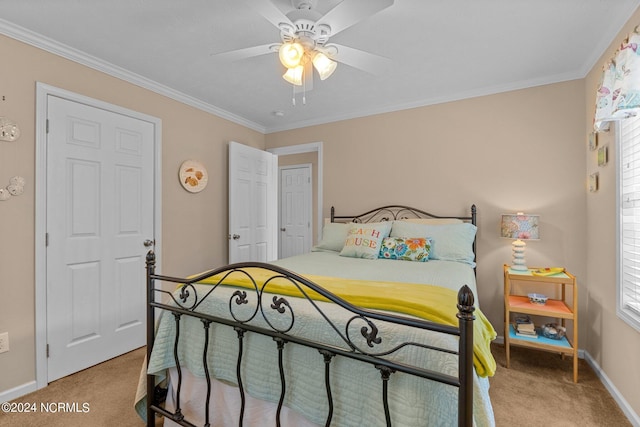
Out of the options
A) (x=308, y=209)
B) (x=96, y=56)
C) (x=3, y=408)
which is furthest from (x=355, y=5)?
(x=308, y=209)

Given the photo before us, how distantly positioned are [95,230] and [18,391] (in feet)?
3.75

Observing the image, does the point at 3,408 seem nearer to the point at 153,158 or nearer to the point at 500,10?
the point at 153,158

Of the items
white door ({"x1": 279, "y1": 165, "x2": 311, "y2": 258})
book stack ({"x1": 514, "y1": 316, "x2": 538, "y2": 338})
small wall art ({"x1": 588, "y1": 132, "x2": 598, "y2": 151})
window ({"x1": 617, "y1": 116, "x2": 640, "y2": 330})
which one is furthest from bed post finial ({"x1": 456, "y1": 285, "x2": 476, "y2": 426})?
white door ({"x1": 279, "y1": 165, "x2": 311, "y2": 258})

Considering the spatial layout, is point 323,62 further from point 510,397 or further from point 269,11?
→ point 510,397

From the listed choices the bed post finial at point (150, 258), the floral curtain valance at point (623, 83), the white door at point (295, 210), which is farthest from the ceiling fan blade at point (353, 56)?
the white door at point (295, 210)

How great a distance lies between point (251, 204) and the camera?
3.85 metres

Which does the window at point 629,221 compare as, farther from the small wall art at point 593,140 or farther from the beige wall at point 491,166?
the beige wall at point 491,166

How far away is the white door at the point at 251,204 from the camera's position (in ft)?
11.8

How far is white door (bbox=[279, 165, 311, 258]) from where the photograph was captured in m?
5.36

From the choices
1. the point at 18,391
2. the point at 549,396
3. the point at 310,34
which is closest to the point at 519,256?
the point at 549,396

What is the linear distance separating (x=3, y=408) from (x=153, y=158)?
2.04m

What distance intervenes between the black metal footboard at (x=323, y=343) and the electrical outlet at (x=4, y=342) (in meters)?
1.15

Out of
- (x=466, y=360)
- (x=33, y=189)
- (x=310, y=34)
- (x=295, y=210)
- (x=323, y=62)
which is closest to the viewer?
(x=466, y=360)

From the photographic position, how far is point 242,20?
1930 mm
